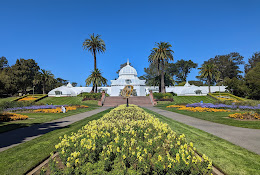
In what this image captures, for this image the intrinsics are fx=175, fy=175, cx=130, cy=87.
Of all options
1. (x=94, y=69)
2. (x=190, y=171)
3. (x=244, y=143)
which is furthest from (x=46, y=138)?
(x=94, y=69)

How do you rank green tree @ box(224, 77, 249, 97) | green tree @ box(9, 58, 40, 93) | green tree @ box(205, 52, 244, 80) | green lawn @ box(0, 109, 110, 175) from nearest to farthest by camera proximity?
green lawn @ box(0, 109, 110, 175) < green tree @ box(224, 77, 249, 97) < green tree @ box(9, 58, 40, 93) < green tree @ box(205, 52, 244, 80)

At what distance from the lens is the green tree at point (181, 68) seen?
96375 mm

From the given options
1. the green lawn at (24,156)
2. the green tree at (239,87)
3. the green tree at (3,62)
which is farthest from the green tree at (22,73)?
the green tree at (239,87)

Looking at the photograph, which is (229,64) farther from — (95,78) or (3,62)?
(3,62)

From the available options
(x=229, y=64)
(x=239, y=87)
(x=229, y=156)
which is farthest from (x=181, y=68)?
(x=229, y=156)

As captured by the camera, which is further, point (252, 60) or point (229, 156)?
point (252, 60)

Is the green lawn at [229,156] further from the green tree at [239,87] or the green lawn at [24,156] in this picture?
the green tree at [239,87]

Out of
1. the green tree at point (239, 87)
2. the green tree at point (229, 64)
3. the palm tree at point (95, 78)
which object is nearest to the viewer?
the green tree at point (239, 87)

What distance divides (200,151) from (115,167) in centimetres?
357

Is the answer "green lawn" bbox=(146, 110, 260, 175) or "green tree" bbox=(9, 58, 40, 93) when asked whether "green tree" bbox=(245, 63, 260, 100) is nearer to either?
"green lawn" bbox=(146, 110, 260, 175)

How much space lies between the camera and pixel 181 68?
99688 millimetres

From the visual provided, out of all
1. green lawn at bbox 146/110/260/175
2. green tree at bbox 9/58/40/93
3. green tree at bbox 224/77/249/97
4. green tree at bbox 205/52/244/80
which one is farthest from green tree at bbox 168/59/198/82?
green lawn at bbox 146/110/260/175

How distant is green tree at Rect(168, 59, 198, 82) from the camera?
9638 cm

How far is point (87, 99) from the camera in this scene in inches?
1561
